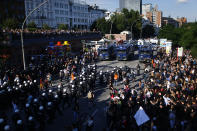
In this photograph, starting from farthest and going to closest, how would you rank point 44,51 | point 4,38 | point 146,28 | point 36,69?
point 146,28
point 44,51
point 36,69
point 4,38

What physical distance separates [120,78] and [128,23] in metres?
71.8

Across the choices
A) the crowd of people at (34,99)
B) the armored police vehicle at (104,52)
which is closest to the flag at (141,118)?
the crowd of people at (34,99)

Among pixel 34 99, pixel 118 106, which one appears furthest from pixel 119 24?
pixel 34 99

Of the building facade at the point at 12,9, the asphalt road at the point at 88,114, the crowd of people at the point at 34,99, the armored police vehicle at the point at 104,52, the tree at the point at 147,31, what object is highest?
the building facade at the point at 12,9

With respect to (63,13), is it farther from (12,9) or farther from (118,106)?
Answer: (118,106)

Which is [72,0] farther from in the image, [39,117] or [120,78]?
[39,117]

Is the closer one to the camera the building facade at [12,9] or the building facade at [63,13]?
the building facade at [12,9]

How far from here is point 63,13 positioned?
272 feet

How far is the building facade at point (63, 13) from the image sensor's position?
6855 centimetres

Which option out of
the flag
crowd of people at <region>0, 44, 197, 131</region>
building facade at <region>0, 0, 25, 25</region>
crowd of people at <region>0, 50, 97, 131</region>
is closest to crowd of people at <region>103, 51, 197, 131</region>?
crowd of people at <region>0, 44, 197, 131</region>

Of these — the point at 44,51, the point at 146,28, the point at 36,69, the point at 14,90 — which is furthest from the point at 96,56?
the point at 146,28

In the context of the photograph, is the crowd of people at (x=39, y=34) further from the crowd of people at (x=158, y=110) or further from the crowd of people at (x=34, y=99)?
the crowd of people at (x=158, y=110)

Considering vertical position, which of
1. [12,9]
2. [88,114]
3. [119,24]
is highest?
[12,9]

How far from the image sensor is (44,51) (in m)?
31.9
